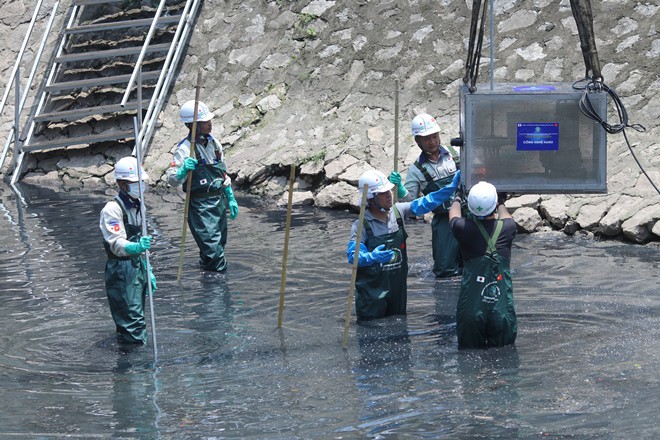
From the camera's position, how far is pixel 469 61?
9336 mm

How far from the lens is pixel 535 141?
887 centimetres

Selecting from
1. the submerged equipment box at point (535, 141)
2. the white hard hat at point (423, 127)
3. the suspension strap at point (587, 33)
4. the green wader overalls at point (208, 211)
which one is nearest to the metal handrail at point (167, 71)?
the green wader overalls at point (208, 211)

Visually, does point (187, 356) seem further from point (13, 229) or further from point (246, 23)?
point (246, 23)

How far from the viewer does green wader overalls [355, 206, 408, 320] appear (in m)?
9.29

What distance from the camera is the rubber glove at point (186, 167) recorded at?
11.1m

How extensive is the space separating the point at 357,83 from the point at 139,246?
8.03 meters

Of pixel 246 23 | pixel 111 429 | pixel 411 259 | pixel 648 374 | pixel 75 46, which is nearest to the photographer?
pixel 111 429

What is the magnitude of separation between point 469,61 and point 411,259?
300 cm

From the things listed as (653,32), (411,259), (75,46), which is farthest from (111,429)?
(75,46)

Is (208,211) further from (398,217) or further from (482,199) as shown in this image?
(482,199)

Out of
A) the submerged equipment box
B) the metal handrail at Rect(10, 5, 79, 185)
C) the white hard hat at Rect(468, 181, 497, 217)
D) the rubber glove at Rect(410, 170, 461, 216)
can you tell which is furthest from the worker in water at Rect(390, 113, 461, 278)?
the metal handrail at Rect(10, 5, 79, 185)

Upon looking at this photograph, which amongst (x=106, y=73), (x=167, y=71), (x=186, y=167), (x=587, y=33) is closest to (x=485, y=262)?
(x=587, y=33)

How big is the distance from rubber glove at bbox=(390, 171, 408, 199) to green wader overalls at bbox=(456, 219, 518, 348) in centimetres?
178

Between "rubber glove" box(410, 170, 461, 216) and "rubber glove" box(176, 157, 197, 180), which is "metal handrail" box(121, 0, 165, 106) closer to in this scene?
"rubber glove" box(176, 157, 197, 180)
